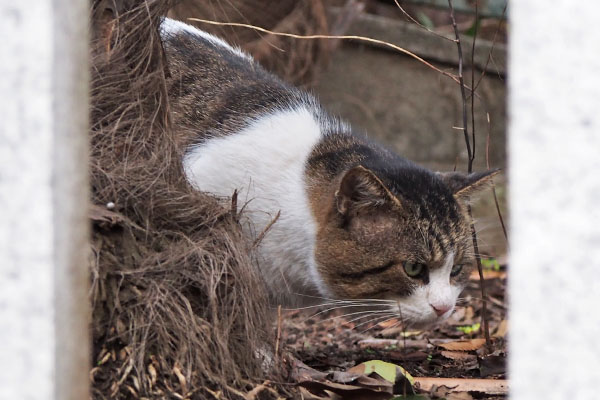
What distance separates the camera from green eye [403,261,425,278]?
257 cm

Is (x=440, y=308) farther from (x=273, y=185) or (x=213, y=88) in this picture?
(x=213, y=88)

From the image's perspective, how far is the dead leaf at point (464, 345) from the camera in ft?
9.82

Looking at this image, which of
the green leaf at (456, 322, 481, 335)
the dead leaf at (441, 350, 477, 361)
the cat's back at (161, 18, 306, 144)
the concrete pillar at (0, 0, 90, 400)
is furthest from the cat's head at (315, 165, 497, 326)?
the concrete pillar at (0, 0, 90, 400)

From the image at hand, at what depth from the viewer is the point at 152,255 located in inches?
77.5

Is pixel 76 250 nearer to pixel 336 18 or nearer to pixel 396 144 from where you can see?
pixel 336 18

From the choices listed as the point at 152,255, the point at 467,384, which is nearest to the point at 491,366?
the point at 467,384

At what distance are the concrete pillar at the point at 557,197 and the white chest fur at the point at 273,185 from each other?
1.52 m

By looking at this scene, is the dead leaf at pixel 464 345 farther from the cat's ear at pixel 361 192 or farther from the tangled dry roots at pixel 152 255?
the tangled dry roots at pixel 152 255

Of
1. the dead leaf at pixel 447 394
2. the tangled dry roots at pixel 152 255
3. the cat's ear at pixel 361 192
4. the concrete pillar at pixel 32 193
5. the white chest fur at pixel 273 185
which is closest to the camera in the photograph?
the concrete pillar at pixel 32 193

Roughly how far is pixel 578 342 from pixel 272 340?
3.55 feet

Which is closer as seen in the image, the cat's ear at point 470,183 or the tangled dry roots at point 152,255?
the tangled dry roots at point 152,255

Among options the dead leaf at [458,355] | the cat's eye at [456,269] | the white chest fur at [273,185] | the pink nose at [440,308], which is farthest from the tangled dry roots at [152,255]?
the dead leaf at [458,355]

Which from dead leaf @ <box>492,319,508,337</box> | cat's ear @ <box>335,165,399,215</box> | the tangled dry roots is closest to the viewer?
the tangled dry roots

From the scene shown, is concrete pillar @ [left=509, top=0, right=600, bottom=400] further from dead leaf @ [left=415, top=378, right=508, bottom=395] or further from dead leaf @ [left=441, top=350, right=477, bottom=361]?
dead leaf @ [left=441, top=350, right=477, bottom=361]
